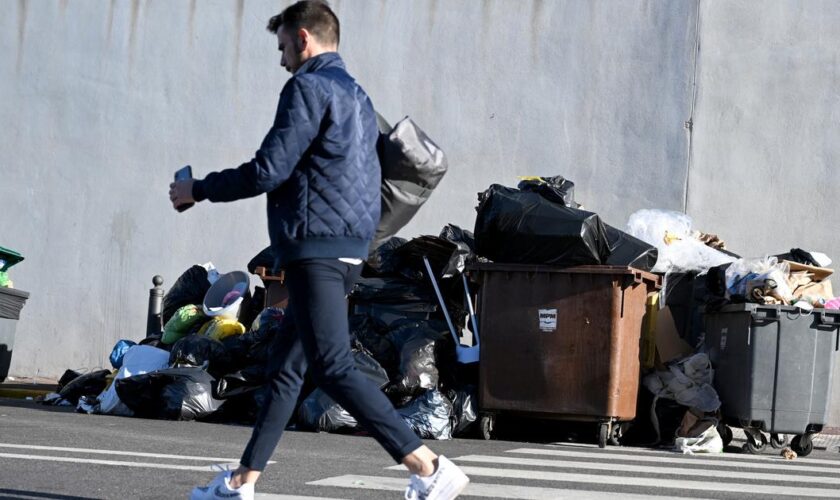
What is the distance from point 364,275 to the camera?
1005cm

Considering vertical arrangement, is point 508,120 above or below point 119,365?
above

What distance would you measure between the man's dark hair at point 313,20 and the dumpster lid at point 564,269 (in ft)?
13.4

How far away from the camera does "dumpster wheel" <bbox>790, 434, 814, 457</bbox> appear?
842 centimetres

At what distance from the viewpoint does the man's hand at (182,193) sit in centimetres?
434

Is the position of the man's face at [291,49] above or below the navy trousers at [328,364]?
above

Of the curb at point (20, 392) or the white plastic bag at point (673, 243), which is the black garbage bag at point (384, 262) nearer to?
the white plastic bag at point (673, 243)

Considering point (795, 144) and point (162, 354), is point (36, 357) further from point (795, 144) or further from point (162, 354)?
point (795, 144)

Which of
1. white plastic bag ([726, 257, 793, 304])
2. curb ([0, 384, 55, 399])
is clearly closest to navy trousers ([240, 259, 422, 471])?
white plastic bag ([726, 257, 793, 304])

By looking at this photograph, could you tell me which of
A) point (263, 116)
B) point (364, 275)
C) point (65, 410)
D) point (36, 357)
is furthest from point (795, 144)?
point (36, 357)

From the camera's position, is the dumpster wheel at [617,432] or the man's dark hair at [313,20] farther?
the dumpster wheel at [617,432]

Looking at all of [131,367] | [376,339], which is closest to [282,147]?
[376,339]

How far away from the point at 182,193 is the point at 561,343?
Result: 172 inches

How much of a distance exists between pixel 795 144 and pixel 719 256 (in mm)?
2540

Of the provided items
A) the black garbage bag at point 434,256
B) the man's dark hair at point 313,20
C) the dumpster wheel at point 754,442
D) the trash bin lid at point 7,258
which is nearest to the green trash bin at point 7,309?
the trash bin lid at point 7,258
